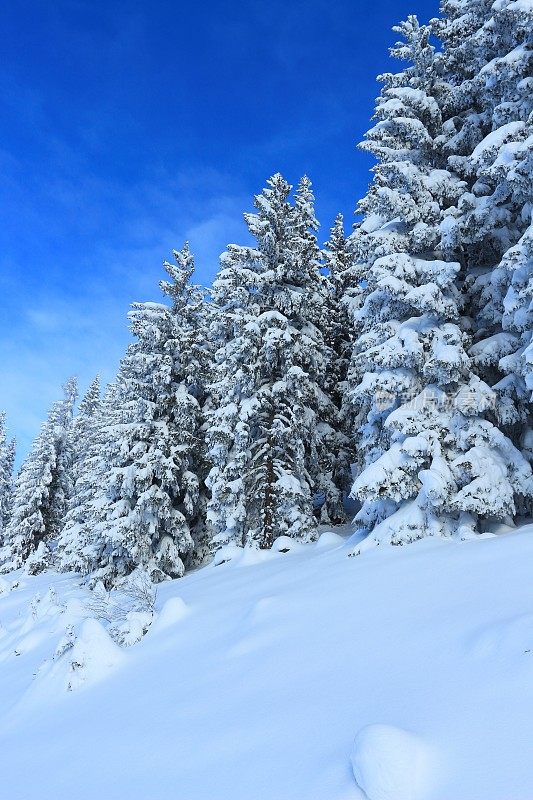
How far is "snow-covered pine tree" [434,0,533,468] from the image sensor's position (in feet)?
36.7

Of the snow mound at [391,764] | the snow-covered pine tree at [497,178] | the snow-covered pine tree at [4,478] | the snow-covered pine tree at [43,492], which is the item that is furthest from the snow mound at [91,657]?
the snow-covered pine tree at [4,478]

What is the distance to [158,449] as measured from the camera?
19844 millimetres

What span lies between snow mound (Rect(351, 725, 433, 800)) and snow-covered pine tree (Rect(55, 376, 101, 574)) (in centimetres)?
1800

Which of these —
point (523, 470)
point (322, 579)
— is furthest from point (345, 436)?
point (322, 579)

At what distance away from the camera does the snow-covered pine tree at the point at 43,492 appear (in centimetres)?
3550

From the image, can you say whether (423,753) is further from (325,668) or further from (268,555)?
(268,555)

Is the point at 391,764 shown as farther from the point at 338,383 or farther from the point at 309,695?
the point at 338,383

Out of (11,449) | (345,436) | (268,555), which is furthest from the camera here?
(11,449)

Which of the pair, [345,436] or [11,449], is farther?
[11,449]

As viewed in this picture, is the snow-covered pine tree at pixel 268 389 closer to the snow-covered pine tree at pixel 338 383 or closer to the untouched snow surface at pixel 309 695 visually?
the snow-covered pine tree at pixel 338 383

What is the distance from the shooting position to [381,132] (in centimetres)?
1459

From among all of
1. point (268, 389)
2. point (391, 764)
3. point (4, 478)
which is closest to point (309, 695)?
point (391, 764)

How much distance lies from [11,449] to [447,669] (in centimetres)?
5392

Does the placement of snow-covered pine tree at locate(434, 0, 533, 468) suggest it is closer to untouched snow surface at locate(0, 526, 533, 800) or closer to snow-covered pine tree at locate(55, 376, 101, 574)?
untouched snow surface at locate(0, 526, 533, 800)
